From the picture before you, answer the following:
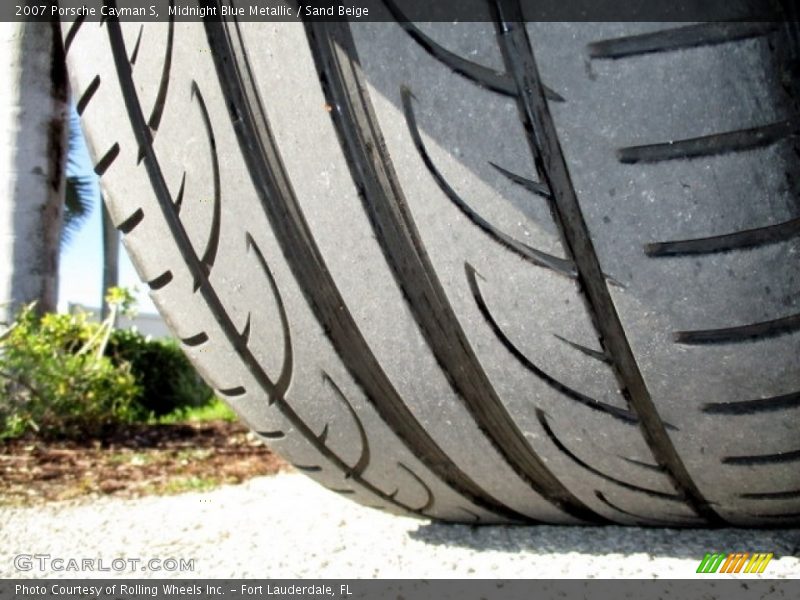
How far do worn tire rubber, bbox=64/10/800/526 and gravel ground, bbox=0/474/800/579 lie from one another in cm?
8

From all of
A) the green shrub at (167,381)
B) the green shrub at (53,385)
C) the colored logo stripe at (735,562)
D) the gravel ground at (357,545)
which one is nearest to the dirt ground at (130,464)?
the green shrub at (53,385)

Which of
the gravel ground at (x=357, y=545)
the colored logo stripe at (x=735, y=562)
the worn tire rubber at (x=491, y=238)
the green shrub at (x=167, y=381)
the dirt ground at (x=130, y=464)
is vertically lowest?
the green shrub at (x=167, y=381)

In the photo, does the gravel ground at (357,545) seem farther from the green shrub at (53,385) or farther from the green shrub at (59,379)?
the green shrub at (53,385)

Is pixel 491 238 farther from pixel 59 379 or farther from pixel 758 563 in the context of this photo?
pixel 59 379

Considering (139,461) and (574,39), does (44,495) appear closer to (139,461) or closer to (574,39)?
(139,461)

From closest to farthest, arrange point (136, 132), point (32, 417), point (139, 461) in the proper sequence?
point (136, 132), point (139, 461), point (32, 417)

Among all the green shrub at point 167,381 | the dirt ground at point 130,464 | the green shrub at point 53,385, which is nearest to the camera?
the dirt ground at point 130,464

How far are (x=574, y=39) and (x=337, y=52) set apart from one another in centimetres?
29

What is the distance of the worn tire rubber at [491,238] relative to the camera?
0.75 metres

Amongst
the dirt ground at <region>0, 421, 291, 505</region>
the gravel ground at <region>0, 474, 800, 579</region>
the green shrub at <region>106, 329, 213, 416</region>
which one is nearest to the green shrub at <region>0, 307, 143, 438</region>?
the dirt ground at <region>0, 421, 291, 505</region>

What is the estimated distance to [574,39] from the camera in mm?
746

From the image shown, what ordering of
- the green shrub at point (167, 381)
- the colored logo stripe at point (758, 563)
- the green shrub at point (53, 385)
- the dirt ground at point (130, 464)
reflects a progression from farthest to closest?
1. the green shrub at point (167, 381)
2. the green shrub at point (53, 385)
3. the dirt ground at point (130, 464)
4. the colored logo stripe at point (758, 563)

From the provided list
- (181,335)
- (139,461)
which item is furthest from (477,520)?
(139,461)

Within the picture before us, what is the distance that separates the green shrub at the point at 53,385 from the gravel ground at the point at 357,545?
227cm
